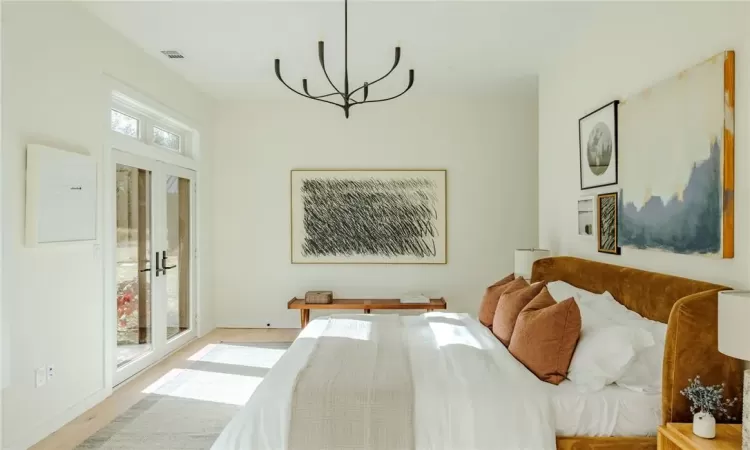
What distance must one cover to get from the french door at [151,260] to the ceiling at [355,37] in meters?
1.06

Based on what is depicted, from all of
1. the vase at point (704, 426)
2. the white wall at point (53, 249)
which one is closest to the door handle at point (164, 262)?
the white wall at point (53, 249)

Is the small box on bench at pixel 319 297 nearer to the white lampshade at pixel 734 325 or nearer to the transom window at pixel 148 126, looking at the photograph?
the transom window at pixel 148 126

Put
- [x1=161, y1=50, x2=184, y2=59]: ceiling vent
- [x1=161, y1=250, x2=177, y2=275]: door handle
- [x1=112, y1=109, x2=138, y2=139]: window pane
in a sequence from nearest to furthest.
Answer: [x1=112, y1=109, x2=138, y2=139]: window pane → [x1=161, y1=50, x2=184, y2=59]: ceiling vent → [x1=161, y1=250, x2=177, y2=275]: door handle

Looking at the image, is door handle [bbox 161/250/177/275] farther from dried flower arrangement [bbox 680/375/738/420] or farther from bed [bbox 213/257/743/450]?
dried flower arrangement [bbox 680/375/738/420]

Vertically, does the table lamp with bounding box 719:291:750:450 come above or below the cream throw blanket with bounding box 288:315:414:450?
above

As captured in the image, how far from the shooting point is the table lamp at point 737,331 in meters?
1.50

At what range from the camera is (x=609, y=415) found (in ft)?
6.59

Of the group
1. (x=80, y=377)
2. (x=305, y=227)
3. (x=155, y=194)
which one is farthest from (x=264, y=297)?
(x=80, y=377)

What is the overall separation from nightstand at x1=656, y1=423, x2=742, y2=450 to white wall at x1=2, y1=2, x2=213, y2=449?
3.29 meters

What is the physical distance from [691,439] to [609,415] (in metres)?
0.34

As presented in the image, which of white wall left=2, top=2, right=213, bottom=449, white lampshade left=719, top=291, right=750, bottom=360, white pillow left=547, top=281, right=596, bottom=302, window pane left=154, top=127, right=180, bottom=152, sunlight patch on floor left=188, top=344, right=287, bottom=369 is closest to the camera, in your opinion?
white lampshade left=719, top=291, right=750, bottom=360

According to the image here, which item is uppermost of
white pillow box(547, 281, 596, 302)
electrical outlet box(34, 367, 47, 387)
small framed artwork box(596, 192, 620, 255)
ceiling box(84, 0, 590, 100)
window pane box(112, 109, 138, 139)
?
ceiling box(84, 0, 590, 100)

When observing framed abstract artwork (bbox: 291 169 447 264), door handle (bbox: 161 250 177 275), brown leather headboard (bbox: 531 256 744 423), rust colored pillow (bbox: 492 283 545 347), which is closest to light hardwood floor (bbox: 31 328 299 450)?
door handle (bbox: 161 250 177 275)

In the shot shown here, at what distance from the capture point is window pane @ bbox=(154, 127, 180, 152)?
4582mm
